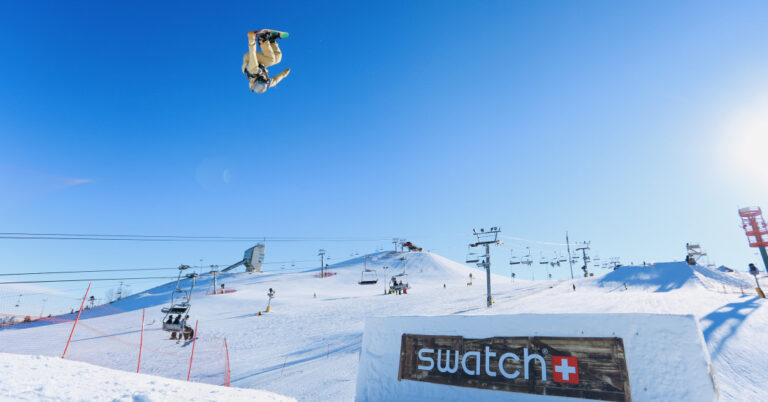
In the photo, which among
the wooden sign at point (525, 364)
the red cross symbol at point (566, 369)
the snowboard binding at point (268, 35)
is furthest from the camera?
the snowboard binding at point (268, 35)

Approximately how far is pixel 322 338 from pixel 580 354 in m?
21.5

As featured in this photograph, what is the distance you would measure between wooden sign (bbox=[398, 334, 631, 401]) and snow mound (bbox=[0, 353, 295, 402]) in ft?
12.0

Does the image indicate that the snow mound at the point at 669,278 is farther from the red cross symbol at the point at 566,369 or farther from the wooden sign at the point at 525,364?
the red cross symbol at the point at 566,369

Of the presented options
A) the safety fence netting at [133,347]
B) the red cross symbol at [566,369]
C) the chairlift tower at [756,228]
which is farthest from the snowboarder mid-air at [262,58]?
the chairlift tower at [756,228]

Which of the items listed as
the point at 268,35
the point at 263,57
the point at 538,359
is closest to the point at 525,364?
the point at 538,359

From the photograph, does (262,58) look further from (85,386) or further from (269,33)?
(85,386)

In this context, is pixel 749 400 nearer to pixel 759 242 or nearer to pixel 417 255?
pixel 759 242

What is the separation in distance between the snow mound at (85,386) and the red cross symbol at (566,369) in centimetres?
599

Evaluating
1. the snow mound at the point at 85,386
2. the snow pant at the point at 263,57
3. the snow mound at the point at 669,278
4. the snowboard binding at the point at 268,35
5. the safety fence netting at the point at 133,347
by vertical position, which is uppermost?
the snowboard binding at the point at 268,35

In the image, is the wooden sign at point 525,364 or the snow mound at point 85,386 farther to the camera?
the wooden sign at point 525,364

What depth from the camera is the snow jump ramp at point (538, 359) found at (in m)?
5.45

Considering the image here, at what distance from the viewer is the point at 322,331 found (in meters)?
26.7

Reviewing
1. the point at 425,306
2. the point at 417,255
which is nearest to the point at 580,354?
the point at 425,306

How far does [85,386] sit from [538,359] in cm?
832
